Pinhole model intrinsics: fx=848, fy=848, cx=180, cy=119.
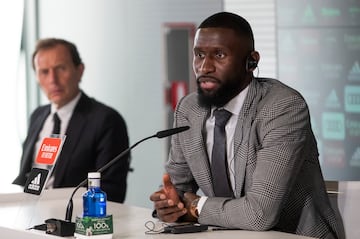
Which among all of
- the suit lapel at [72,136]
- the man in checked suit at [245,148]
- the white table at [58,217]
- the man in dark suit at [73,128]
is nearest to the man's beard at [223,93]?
the man in checked suit at [245,148]

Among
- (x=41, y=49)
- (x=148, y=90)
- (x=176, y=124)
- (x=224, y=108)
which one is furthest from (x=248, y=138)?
(x=148, y=90)

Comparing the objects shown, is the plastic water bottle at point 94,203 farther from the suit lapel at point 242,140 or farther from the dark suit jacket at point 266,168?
the suit lapel at point 242,140

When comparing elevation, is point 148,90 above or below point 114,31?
below

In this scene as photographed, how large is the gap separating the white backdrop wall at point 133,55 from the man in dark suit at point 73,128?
31.6 inches

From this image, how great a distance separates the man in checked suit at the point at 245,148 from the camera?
2.80 m

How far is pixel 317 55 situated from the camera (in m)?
4.96

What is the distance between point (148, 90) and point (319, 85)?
4.52 ft

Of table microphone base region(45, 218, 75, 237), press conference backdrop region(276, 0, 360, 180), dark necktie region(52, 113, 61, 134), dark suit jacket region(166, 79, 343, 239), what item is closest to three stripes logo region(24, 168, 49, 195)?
table microphone base region(45, 218, 75, 237)

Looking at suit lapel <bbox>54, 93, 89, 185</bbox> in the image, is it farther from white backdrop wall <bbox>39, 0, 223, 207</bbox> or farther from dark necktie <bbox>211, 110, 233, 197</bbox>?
dark necktie <bbox>211, 110, 233, 197</bbox>

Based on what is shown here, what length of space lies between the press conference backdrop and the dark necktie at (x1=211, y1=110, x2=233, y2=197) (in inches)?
75.8

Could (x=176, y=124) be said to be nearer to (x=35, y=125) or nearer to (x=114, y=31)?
(x=35, y=125)

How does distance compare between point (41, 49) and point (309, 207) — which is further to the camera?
point (41, 49)

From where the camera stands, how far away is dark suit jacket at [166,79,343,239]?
2.76 metres

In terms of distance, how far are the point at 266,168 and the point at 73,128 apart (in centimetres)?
227
